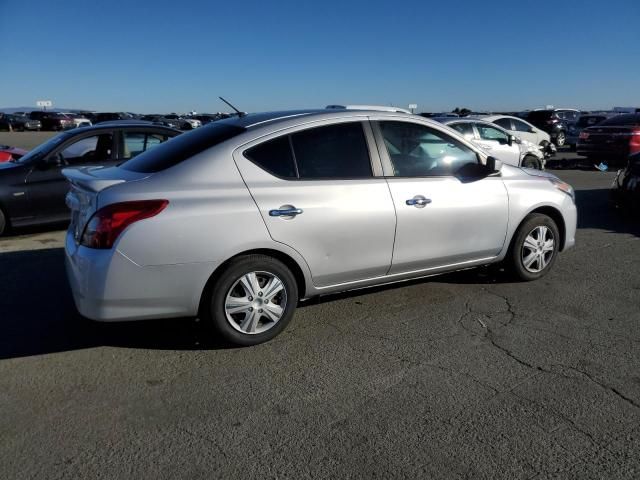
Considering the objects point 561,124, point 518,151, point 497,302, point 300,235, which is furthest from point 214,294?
point 561,124

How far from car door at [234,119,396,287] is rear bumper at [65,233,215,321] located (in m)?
0.67

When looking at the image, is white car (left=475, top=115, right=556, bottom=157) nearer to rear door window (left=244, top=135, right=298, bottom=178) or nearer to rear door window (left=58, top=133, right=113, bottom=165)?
rear door window (left=58, top=133, right=113, bottom=165)

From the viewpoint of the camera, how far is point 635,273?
542 cm

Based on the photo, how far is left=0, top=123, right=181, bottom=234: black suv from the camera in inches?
286

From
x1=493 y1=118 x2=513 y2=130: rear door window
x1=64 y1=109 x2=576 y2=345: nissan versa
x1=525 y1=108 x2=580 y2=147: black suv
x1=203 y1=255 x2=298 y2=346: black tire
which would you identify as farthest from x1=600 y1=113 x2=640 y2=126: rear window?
x1=203 y1=255 x2=298 y2=346: black tire

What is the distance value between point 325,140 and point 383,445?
2.28 metres

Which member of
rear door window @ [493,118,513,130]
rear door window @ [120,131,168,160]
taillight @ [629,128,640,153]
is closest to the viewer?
rear door window @ [120,131,168,160]

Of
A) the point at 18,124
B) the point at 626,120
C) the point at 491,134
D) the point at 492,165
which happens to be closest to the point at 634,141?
the point at 626,120

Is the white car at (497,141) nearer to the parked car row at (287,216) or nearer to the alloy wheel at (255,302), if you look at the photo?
the parked car row at (287,216)

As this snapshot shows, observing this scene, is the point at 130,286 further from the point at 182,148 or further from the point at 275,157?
the point at 275,157

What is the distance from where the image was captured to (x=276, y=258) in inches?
151

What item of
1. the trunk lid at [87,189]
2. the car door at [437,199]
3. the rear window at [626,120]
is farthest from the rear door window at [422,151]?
the rear window at [626,120]

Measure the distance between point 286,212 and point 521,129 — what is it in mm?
14301

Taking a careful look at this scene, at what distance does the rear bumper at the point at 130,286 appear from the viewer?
11.0 ft
